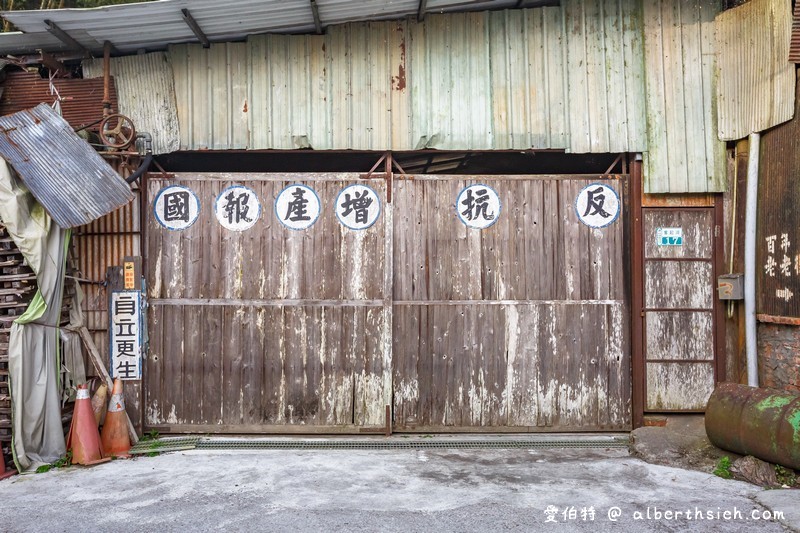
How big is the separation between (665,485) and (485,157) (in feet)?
15.2

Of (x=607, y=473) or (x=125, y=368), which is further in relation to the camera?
(x=125, y=368)

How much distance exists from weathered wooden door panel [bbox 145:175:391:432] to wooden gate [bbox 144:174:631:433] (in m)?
0.02

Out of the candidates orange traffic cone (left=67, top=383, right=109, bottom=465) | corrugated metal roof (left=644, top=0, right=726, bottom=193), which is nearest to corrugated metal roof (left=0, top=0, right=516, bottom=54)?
corrugated metal roof (left=644, top=0, right=726, bottom=193)

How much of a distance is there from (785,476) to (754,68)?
15.0 feet

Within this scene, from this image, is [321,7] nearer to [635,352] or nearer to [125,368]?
[125,368]

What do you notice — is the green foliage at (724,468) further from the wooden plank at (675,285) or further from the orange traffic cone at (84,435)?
the orange traffic cone at (84,435)

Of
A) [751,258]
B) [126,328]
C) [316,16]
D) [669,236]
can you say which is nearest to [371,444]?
[126,328]

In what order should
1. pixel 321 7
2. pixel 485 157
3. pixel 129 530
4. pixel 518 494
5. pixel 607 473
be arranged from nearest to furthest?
1. pixel 129 530
2. pixel 518 494
3. pixel 607 473
4. pixel 321 7
5. pixel 485 157

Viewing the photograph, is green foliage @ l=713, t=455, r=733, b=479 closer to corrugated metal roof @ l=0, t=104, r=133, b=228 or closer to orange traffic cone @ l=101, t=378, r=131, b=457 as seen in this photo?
orange traffic cone @ l=101, t=378, r=131, b=457

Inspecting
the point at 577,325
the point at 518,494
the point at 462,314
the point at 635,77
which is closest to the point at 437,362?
the point at 462,314

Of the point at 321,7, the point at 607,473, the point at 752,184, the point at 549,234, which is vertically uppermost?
the point at 321,7

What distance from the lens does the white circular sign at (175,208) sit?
747 centimetres

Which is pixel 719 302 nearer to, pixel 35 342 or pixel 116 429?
pixel 116 429

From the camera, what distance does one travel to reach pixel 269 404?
7.45 metres
